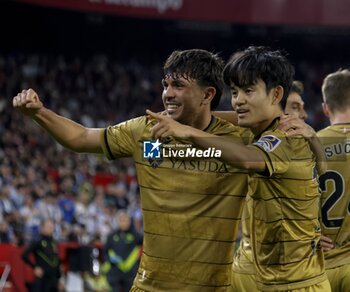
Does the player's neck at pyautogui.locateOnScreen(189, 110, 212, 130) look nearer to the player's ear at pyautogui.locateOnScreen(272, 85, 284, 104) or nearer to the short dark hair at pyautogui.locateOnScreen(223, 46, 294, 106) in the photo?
the short dark hair at pyautogui.locateOnScreen(223, 46, 294, 106)

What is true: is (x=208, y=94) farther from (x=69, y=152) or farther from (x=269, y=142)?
(x=69, y=152)

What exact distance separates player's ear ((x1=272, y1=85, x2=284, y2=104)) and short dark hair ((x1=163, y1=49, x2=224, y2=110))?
0.44 meters

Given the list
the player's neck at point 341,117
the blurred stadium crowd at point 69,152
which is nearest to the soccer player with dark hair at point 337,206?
the player's neck at point 341,117

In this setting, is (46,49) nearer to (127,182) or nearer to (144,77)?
(144,77)

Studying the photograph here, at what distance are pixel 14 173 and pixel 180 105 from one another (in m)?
12.7

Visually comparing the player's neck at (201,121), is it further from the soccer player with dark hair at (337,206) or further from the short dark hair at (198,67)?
the soccer player with dark hair at (337,206)

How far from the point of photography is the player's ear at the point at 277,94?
15.7 ft

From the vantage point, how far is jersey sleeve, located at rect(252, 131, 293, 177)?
4504 millimetres

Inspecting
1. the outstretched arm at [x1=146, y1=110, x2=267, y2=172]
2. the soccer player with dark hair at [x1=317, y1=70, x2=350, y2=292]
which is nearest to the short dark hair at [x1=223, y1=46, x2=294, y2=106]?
the outstretched arm at [x1=146, y1=110, x2=267, y2=172]

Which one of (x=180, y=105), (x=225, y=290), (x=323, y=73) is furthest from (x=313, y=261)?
(x=323, y=73)

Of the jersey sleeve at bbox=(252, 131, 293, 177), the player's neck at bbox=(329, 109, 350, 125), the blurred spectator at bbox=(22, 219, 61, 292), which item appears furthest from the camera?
the blurred spectator at bbox=(22, 219, 61, 292)

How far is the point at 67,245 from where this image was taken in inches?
568

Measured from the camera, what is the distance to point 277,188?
4.68m

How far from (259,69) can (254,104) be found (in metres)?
0.18
